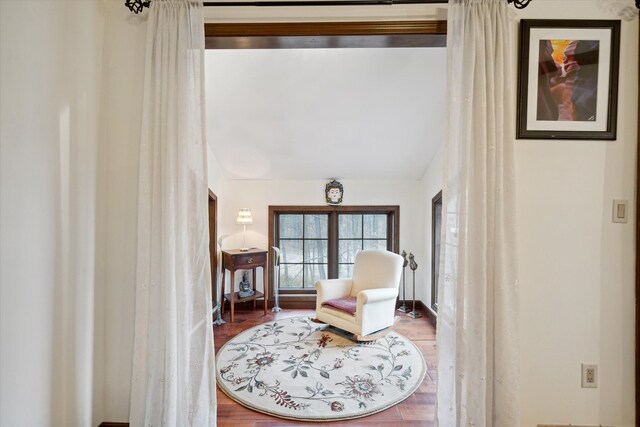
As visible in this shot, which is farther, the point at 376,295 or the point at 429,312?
the point at 429,312

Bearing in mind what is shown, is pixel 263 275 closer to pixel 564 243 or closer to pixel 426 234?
pixel 426 234

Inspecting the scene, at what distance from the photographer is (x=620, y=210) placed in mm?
1607

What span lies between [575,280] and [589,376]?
0.51 meters

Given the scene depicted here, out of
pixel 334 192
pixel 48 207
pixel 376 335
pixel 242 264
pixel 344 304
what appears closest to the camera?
pixel 48 207

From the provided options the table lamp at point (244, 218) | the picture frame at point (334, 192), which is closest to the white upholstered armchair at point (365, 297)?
the picture frame at point (334, 192)

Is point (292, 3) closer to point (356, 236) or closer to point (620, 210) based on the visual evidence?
point (620, 210)

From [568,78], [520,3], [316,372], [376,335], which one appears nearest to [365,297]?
[376,335]

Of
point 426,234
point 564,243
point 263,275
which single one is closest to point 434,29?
point 564,243

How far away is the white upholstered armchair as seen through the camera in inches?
118

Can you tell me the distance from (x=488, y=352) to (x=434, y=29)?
163cm

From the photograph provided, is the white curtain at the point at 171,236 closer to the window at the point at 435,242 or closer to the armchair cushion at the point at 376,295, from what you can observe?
the armchair cushion at the point at 376,295

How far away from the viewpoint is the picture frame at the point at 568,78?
1584mm

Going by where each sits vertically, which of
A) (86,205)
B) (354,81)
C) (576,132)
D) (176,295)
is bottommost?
(176,295)

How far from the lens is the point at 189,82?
59.7 inches
